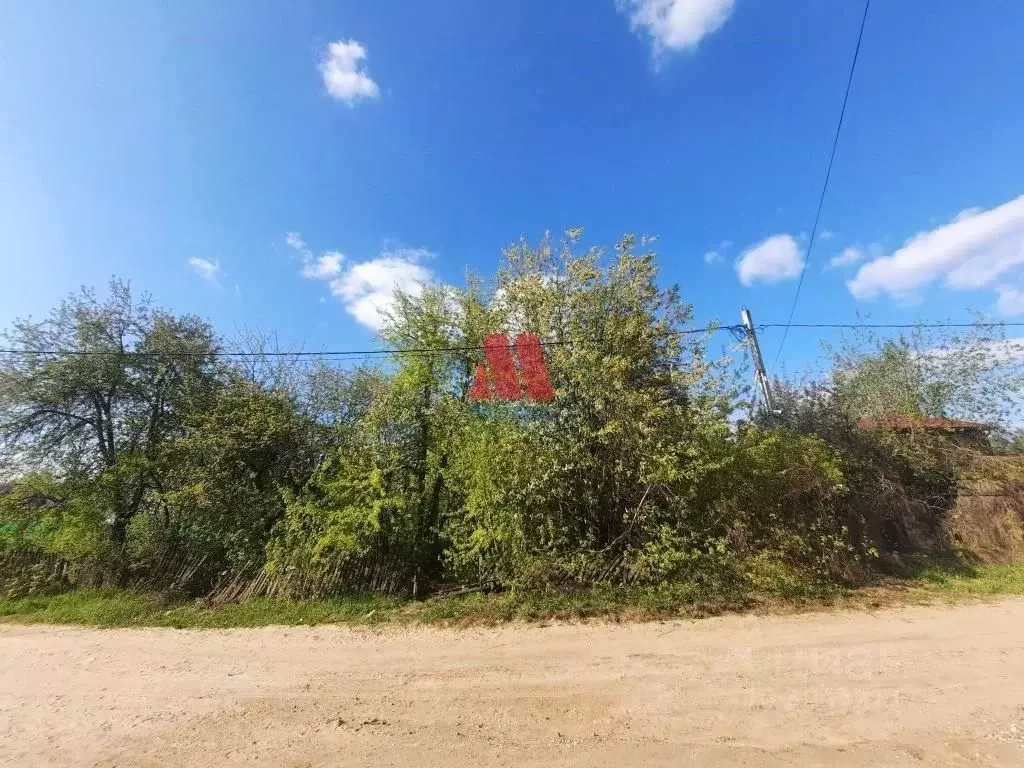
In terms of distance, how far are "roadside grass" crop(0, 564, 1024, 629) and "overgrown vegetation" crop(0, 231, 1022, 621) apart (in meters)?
0.11

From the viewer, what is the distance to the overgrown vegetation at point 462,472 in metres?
7.09

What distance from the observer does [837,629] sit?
5.64 m

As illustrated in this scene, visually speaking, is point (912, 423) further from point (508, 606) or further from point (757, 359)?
point (508, 606)

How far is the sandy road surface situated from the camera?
10.5 feet

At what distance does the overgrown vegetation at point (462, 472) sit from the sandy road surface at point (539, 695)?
1.27m

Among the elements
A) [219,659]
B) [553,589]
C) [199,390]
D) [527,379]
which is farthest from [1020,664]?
[199,390]

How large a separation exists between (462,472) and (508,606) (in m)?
2.12

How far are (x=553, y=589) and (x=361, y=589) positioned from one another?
10.4 ft

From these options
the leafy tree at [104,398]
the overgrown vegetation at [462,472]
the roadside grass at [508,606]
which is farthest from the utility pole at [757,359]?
the leafy tree at [104,398]

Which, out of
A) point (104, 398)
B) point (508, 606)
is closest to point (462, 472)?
point (508, 606)

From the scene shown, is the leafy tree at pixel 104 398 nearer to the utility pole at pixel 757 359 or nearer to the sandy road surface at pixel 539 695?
the sandy road surface at pixel 539 695

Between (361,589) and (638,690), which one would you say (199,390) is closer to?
(361,589)

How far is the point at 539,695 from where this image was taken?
4.12 m

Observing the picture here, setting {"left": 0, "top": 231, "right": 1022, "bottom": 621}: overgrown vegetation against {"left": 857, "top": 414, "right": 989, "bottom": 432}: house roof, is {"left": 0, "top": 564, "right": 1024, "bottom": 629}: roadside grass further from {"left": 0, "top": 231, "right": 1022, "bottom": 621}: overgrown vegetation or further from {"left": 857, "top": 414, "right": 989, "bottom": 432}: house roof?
{"left": 857, "top": 414, "right": 989, "bottom": 432}: house roof
